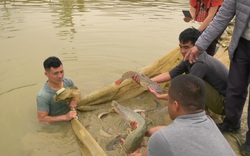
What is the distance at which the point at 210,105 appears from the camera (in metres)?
3.85

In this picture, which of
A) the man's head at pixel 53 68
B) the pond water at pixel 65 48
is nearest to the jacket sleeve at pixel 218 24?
the man's head at pixel 53 68

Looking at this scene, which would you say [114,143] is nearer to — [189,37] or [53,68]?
[53,68]

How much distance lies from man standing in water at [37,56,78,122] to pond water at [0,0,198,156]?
0.20 m

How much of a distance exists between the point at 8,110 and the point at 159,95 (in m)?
2.65

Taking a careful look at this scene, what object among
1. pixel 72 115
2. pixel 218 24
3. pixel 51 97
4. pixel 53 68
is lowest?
pixel 72 115

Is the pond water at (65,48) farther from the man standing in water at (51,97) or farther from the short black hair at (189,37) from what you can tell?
the short black hair at (189,37)

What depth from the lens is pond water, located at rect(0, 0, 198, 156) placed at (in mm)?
4199

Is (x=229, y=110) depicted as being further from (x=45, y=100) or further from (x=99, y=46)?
(x=99, y=46)

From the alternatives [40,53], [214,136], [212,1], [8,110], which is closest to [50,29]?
[40,53]

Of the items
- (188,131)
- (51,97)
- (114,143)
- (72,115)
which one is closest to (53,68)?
(51,97)

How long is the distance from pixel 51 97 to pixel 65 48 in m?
4.09

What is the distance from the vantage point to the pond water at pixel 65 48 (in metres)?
4.20

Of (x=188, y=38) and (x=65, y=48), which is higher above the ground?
(x=188, y=38)

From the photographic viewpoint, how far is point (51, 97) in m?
4.09
